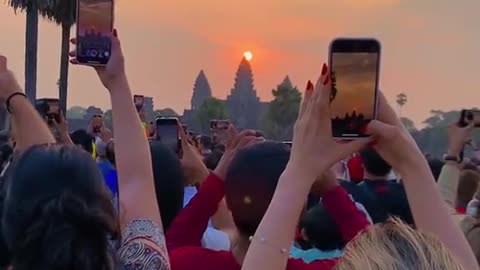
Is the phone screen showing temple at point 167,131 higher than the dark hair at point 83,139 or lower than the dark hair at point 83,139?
higher

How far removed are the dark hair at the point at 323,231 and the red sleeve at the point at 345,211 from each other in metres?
1.01

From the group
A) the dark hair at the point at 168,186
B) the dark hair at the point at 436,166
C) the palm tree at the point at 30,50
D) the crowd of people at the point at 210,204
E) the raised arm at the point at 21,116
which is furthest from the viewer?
the palm tree at the point at 30,50

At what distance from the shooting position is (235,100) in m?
84.5

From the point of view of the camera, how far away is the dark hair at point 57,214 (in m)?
2.13

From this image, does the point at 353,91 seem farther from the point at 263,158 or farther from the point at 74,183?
the point at 74,183

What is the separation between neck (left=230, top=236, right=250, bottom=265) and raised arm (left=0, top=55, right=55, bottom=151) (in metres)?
0.86

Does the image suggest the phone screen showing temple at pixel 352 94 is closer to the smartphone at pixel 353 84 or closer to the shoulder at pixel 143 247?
the smartphone at pixel 353 84

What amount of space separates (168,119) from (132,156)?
3158 millimetres

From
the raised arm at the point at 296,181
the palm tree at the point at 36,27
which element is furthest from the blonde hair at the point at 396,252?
the palm tree at the point at 36,27

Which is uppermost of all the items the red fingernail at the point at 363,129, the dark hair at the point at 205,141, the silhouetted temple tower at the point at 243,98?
the red fingernail at the point at 363,129

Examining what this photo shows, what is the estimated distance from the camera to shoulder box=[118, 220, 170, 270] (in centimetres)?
256

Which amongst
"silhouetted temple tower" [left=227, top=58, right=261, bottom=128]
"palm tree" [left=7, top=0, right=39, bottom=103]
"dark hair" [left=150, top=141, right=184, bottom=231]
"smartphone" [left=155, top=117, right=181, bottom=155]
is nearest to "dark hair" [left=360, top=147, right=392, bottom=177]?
"smartphone" [left=155, top=117, right=181, bottom=155]

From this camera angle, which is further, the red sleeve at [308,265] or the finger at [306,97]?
the red sleeve at [308,265]

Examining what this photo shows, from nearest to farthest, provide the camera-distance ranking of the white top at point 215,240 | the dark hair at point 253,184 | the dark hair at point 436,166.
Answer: the dark hair at point 253,184, the white top at point 215,240, the dark hair at point 436,166
